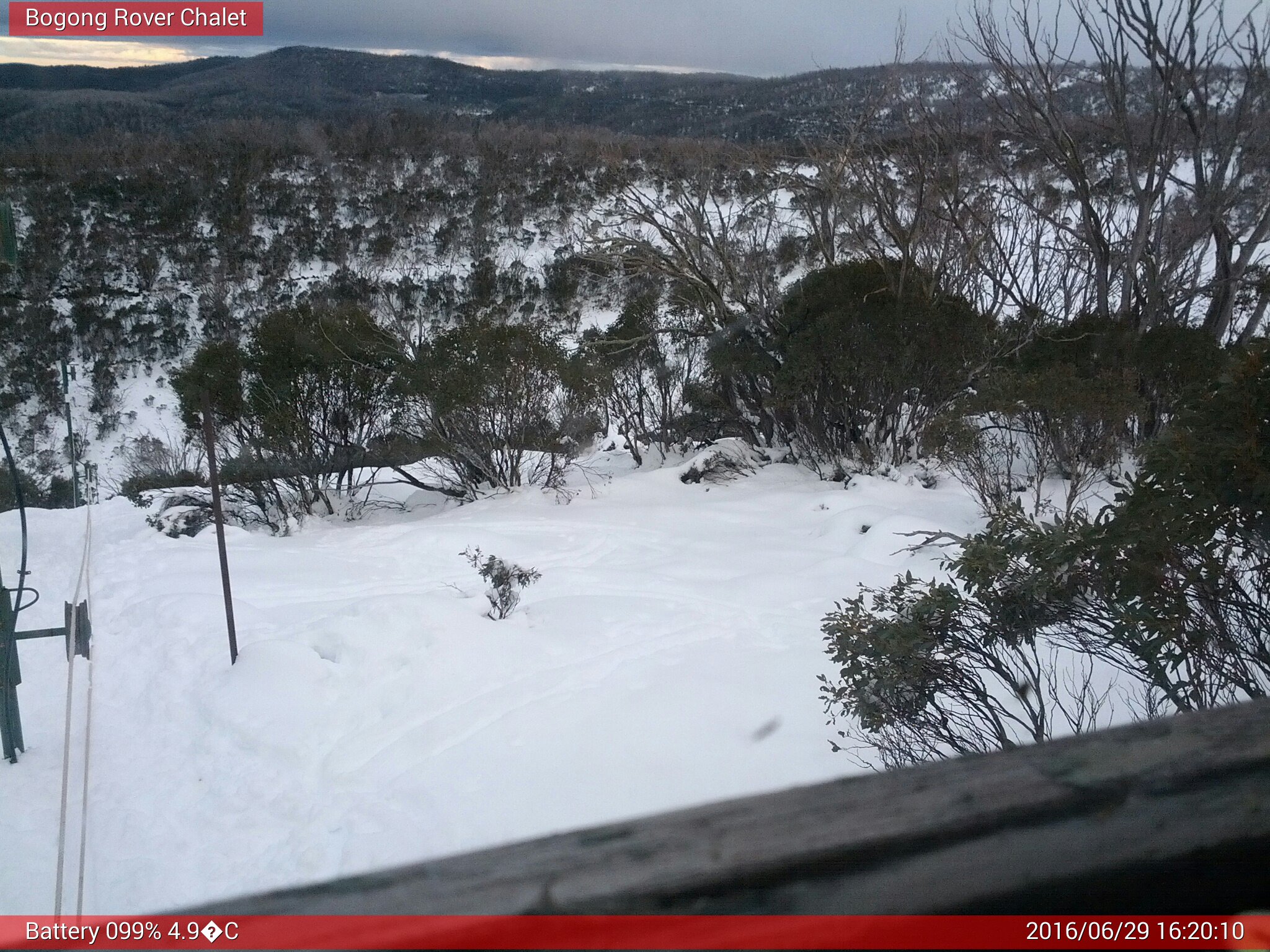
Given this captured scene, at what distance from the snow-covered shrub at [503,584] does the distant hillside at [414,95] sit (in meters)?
5.18

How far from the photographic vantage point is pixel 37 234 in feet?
58.9

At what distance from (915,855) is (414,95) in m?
23.2

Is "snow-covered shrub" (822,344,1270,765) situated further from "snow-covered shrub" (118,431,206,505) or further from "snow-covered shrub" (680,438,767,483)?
"snow-covered shrub" (118,431,206,505)

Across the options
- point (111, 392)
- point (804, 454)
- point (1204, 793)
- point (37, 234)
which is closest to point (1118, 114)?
point (804, 454)

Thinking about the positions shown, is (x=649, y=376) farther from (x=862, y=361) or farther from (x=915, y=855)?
(x=915, y=855)

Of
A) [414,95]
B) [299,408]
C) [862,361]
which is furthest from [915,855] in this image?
[414,95]

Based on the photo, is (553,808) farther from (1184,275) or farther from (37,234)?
(37,234)

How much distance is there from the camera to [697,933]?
581 millimetres

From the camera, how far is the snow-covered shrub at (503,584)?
5855 mm

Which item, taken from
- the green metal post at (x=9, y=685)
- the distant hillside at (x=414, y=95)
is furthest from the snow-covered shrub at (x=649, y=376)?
the green metal post at (x=9, y=685)

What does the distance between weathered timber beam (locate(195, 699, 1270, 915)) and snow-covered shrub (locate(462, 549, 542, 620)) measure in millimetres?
5264

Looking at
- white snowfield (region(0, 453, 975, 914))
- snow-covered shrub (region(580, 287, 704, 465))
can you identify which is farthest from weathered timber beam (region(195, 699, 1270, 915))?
snow-covered shrub (region(580, 287, 704, 465))

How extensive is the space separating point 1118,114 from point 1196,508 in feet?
30.0

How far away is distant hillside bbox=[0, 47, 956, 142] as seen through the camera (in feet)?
38.0
